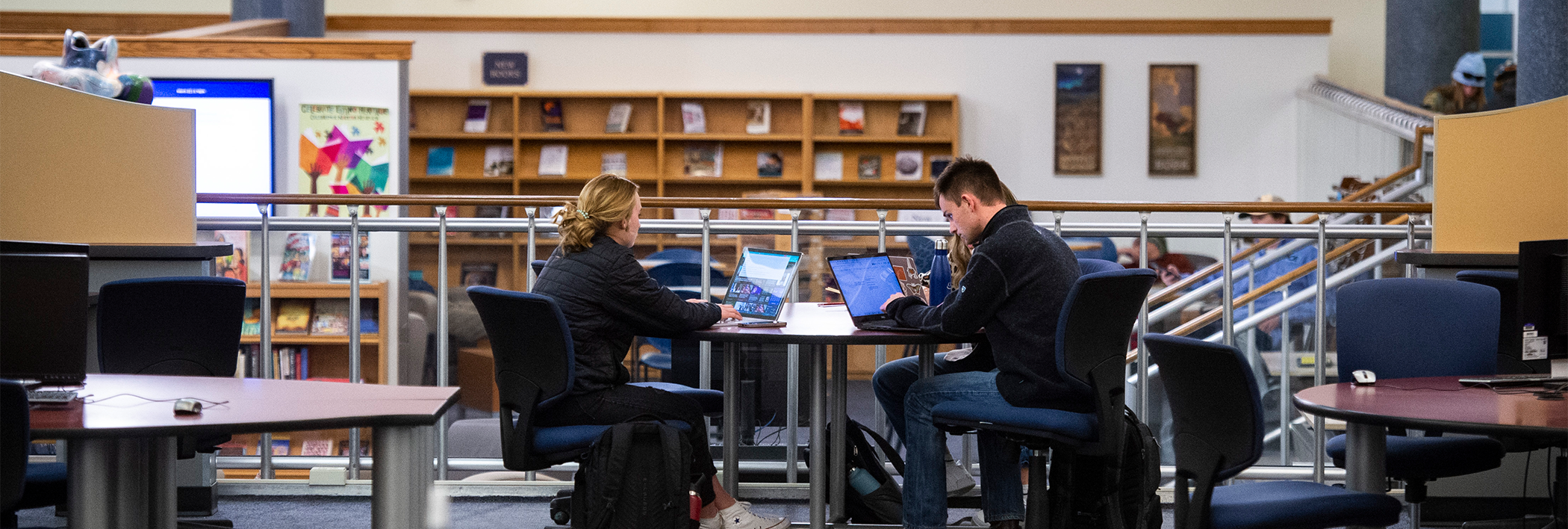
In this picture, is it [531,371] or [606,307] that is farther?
[606,307]

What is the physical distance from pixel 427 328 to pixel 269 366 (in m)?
0.59

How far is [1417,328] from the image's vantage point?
2.95m

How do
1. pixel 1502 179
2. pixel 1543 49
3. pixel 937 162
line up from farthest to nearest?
pixel 937 162
pixel 1543 49
pixel 1502 179

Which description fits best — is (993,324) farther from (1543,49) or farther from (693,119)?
(693,119)

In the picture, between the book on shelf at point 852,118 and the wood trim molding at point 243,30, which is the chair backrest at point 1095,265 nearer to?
the wood trim molding at point 243,30

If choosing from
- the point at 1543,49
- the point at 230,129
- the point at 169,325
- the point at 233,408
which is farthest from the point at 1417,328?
the point at 230,129

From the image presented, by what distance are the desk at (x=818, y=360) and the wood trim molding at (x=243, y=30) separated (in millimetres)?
3297


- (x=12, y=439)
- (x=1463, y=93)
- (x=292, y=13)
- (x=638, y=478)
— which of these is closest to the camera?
(x=12, y=439)

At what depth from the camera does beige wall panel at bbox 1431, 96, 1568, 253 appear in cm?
335

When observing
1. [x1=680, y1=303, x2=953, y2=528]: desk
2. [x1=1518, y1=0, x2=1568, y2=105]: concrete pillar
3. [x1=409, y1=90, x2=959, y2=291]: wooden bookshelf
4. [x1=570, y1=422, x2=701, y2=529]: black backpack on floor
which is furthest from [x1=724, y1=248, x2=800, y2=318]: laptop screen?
[x1=409, y1=90, x2=959, y2=291]: wooden bookshelf

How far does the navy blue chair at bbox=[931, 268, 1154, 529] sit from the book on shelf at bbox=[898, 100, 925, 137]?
19.0ft

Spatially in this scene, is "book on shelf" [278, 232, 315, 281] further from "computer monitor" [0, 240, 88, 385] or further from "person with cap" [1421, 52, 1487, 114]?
"person with cap" [1421, 52, 1487, 114]

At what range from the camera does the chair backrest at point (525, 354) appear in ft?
8.57

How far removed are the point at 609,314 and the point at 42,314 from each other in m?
1.18
